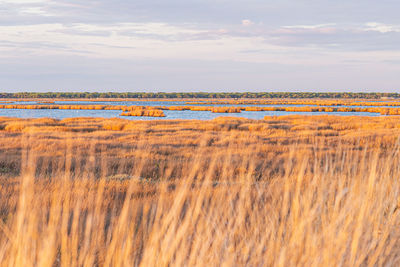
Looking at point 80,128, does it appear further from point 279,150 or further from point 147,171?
point 147,171

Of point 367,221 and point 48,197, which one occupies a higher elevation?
point 367,221

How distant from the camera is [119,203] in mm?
7543

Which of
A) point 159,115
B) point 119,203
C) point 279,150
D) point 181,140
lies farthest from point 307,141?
point 159,115

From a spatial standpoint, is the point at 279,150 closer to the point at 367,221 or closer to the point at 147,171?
the point at 147,171

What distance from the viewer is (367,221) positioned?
426 centimetres

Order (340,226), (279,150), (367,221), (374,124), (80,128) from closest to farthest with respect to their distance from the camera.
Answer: (340,226), (367,221), (279,150), (80,128), (374,124)

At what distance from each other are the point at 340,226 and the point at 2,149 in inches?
645

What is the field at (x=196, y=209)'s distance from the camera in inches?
107

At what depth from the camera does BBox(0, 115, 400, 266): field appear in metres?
2.73

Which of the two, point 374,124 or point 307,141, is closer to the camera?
point 307,141

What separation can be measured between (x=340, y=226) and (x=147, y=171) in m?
9.41

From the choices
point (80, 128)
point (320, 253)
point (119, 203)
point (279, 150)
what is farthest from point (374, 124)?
point (320, 253)

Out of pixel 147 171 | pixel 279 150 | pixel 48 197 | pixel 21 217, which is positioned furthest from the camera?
pixel 279 150

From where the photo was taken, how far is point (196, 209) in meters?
2.72
